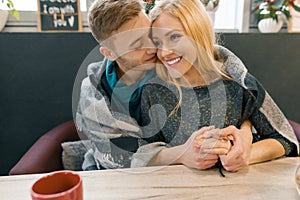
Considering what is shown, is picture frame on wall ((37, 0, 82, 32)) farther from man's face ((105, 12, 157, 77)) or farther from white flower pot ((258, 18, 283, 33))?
white flower pot ((258, 18, 283, 33))

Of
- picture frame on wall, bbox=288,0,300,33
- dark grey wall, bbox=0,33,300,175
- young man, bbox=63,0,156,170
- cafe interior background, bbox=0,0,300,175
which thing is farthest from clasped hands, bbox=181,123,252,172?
picture frame on wall, bbox=288,0,300,33

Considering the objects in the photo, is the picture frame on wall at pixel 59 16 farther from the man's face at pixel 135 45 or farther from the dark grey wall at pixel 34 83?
the man's face at pixel 135 45

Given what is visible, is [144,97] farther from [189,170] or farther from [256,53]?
[256,53]

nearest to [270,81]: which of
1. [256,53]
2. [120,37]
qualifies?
[256,53]

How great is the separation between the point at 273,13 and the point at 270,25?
71mm

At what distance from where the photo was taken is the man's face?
96 cm

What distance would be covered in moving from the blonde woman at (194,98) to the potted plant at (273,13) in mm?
915

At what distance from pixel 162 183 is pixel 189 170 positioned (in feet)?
0.32

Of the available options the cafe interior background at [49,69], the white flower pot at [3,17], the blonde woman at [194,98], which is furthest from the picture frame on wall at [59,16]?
the blonde woman at [194,98]

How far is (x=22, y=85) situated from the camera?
5.08ft

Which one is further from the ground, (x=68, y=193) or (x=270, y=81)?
(x=68, y=193)

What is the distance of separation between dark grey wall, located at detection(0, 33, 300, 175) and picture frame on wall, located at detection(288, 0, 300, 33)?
117mm

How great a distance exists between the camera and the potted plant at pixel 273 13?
68.1 inches

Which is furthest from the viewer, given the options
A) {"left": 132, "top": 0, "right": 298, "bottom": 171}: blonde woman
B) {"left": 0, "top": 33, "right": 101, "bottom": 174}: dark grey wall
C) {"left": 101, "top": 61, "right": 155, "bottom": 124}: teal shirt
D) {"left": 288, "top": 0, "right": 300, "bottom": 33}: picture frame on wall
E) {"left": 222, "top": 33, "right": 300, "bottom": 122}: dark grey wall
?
{"left": 288, "top": 0, "right": 300, "bottom": 33}: picture frame on wall
